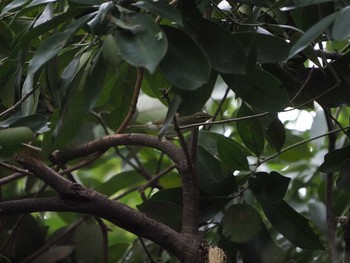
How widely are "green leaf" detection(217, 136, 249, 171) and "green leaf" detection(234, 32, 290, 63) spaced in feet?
0.87

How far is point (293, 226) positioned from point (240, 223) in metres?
0.09

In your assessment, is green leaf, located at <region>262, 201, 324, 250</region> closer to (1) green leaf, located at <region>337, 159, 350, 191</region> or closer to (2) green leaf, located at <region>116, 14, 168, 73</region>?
(1) green leaf, located at <region>337, 159, 350, 191</region>

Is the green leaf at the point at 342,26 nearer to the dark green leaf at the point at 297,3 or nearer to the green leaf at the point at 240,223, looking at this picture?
the dark green leaf at the point at 297,3

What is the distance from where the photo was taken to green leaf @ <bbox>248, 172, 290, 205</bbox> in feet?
2.94

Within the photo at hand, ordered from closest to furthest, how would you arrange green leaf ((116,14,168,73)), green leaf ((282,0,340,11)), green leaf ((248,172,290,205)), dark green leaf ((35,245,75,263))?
1. green leaf ((116,14,168,73))
2. green leaf ((282,0,340,11))
3. green leaf ((248,172,290,205))
4. dark green leaf ((35,245,75,263))

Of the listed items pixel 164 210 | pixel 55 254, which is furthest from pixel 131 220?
pixel 55 254

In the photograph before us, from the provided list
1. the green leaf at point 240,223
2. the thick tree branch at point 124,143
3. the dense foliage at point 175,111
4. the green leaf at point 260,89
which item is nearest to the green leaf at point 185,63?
the dense foliage at point 175,111

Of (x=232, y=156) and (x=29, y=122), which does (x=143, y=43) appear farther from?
(x=232, y=156)

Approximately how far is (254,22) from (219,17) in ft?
0.30

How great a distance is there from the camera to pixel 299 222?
0.94m

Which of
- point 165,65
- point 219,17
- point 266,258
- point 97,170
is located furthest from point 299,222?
point 97,170

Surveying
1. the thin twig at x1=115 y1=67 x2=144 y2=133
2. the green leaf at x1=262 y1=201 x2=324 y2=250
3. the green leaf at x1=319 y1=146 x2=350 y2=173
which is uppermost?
the thin twig at x1=115 y1=67 x2=144 y2=133

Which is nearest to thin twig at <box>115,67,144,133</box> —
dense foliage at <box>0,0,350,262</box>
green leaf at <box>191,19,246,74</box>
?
dense foliage at <box>0,0,350,262</box>

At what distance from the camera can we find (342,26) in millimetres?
609
